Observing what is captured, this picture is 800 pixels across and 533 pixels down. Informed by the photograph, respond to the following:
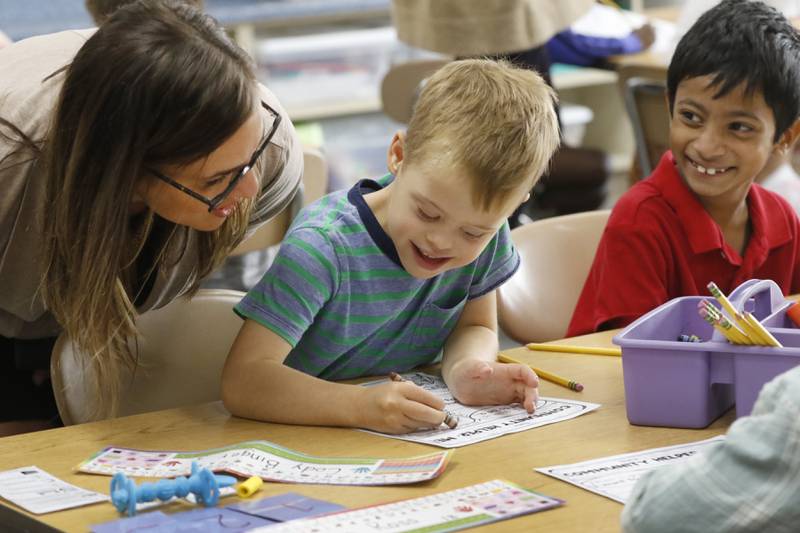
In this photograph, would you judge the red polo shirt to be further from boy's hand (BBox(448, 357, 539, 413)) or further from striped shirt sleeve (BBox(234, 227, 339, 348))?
striped shirt sleeve (BBox(234, 227, 339, 348))

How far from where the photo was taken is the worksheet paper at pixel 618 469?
1.24 meters

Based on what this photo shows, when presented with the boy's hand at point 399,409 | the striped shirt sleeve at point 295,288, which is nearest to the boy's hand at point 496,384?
the boy's hand at point 399,409

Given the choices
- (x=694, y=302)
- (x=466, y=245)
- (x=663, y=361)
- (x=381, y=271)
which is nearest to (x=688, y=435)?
(x=663, y=361)

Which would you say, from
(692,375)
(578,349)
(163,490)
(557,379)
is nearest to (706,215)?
(578,349)

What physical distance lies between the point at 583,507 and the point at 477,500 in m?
0.10

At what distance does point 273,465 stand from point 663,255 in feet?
2.94

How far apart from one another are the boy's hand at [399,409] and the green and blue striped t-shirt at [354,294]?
166 mm

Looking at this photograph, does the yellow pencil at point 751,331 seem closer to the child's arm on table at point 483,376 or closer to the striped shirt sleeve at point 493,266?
the child's arm on table at point 483,376

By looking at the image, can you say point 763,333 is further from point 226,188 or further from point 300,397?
point 226,188

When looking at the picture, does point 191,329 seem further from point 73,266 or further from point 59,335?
point 73,266

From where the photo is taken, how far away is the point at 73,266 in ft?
4.93

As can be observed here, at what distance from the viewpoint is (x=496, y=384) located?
156 cm

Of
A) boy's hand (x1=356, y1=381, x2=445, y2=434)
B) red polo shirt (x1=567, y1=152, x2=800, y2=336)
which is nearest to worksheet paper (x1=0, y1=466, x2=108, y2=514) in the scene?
boy's hand (x1=356, y1=381, x2=445, y2=434)

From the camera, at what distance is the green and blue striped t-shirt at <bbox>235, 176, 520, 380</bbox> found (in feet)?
5.17
